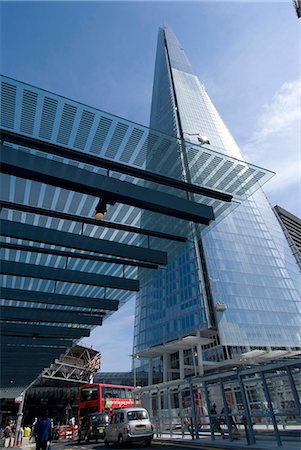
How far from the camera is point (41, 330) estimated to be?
1825 cm

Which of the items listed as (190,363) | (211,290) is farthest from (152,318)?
(211,290)

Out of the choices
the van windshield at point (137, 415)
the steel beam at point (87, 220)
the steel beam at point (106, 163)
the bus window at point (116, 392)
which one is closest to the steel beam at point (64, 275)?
the steel beam at point (87, 220)

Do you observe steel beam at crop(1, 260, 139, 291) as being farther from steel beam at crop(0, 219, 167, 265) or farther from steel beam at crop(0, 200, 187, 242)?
steel beam at crop(0, 200, 187, 242)

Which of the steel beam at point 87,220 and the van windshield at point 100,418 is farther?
the van windshield at point 100,418

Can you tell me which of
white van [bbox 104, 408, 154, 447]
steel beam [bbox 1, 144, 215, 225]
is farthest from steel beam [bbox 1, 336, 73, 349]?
steel beam [bbox 1, 144, 215, 225]

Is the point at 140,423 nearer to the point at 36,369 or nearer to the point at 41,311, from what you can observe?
the point at 41,311

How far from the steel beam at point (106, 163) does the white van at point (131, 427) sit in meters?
11.7

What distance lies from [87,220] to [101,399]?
65.7 ft

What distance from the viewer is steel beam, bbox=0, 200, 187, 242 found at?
9391 millimetres

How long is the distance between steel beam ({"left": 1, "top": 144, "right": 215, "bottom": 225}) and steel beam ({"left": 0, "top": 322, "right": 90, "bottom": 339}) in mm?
11658

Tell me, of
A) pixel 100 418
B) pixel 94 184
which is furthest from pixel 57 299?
pixel 100 418

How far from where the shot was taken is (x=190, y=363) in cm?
6800

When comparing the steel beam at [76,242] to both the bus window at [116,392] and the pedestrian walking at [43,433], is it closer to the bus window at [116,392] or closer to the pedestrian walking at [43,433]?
the pedestrian walking at [43,433]

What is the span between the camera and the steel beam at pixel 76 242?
10125 mm
